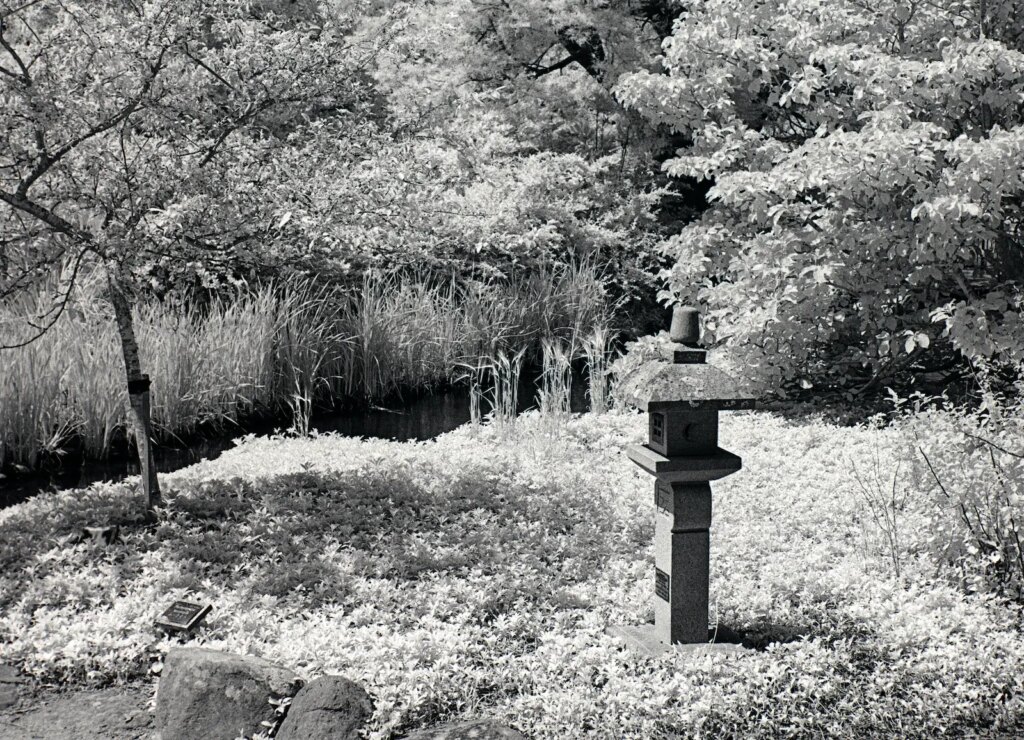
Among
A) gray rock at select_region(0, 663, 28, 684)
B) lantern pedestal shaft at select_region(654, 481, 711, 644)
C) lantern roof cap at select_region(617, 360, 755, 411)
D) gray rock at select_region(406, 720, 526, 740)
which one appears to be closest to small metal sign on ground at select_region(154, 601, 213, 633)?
gray rock at select_region(0, 663, 28, 684)

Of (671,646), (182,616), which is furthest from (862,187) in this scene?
(182,616)

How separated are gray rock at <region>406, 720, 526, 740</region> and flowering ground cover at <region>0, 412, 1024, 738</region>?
11 cm

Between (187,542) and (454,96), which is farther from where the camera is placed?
(454,96)

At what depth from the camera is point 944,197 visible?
19.7 ft

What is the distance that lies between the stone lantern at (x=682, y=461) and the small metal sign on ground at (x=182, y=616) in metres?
1.60

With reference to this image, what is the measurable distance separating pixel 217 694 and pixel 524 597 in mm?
1348

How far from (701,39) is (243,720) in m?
6.08

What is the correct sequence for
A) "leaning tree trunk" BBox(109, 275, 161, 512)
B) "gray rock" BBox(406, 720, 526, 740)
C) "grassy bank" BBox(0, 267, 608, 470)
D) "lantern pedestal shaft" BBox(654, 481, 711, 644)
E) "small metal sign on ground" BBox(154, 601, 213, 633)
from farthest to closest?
1. "grassy bank" BBox(0, 267, 608, 470)
2. "leaning tree trunk" BBox(109, 275, 161, 512)
3. "small metal sign on ground" BBox(154, 601, 213, 633)
4. "lantern pedestal shaft" BBox(654, 481, 711, 644)
5. "gray rock" BBox(406, 720, 526, 740)

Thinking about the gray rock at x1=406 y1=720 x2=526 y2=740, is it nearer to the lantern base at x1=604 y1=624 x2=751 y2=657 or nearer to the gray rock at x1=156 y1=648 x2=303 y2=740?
the gray rock at x1=156 y1=648 x2=303 y2=740

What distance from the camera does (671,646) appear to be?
11.8ft

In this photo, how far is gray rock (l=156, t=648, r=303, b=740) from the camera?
326 centimetres

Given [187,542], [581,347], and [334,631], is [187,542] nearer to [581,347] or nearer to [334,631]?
[334,631]

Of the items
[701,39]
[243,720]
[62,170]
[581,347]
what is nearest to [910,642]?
[243,720]

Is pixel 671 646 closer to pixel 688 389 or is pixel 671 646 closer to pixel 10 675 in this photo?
pixel 688 389
